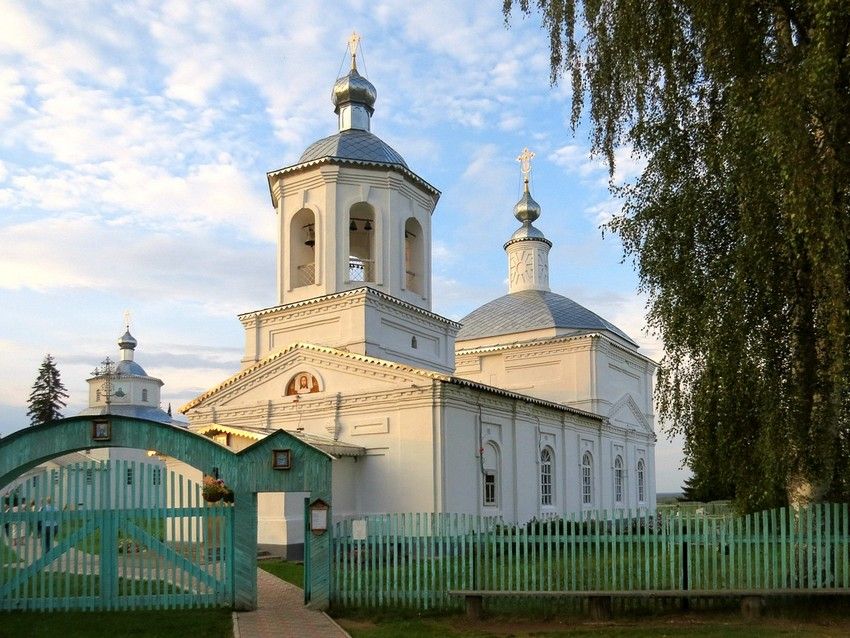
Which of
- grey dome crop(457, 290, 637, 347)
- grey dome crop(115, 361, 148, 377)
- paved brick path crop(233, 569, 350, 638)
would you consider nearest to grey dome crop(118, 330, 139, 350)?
grey dome crop(115, 361, 148, 377)

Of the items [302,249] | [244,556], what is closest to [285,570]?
[244,556]

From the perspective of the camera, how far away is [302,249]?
24312 mm

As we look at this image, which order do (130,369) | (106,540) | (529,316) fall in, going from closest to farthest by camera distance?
(106,540)
(529,316)
(130,369)

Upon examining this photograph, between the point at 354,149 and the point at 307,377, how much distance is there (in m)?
6.36

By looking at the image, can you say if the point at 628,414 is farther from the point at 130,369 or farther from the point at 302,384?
the point at 130,369

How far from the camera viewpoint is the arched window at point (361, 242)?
2331 cm

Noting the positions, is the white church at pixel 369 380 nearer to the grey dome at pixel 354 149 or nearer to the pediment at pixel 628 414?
the grey dome at pixel 354 149

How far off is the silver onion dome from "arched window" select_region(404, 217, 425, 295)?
3.85 meters

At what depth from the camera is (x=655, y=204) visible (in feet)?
39.0

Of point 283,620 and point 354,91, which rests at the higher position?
point 354,91

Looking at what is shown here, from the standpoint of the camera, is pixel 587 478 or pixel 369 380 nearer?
pixel 369 380

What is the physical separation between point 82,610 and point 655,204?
379 inches

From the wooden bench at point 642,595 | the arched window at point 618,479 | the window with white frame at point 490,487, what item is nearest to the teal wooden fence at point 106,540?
the wooden bench at point 642,595

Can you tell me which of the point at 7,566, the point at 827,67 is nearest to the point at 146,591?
the point at 7,566
